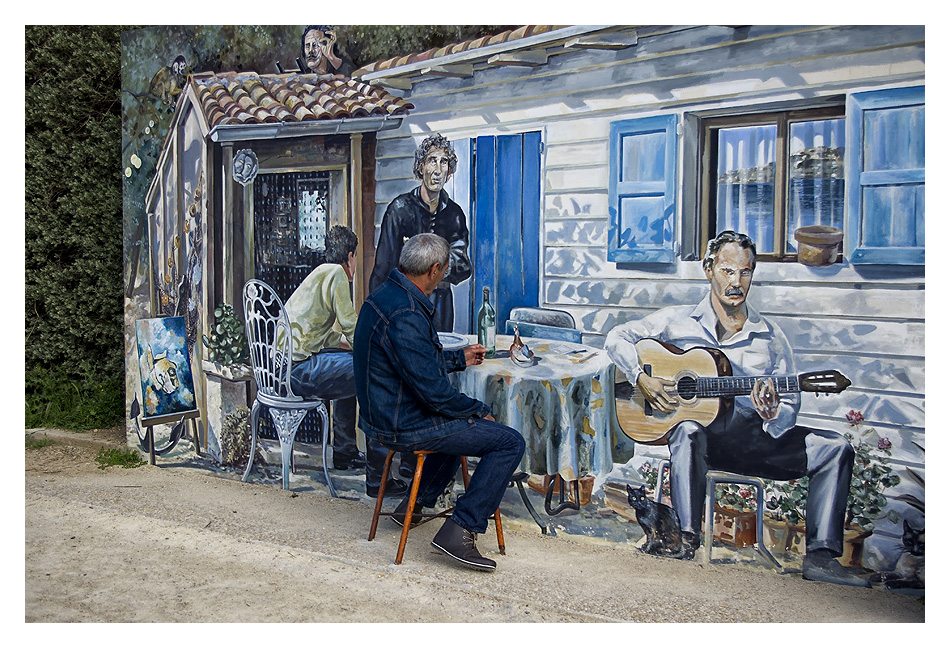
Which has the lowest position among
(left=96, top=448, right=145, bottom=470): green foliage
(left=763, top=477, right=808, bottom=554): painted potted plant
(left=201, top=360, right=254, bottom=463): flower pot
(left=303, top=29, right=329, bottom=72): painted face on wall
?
(left=96, top=448, right=145, bottom=470): green foliage

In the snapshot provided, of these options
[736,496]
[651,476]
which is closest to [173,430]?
[651,476]

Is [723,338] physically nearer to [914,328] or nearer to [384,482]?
[914,328]

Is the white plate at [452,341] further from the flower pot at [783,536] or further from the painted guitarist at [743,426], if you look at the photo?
the flower pot at [783,536]

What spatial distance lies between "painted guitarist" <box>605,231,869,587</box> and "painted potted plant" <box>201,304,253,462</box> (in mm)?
2955

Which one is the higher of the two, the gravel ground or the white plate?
the white plate

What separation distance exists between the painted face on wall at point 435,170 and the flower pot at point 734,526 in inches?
103

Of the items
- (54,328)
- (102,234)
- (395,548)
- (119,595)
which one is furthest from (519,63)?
(54,328)

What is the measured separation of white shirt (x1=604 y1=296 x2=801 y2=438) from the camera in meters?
4.42

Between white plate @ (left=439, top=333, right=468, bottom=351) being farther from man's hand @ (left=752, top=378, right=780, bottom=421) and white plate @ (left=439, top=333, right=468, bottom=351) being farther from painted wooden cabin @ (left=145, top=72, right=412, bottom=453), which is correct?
man's hand @ (left=752, top=378, right=780, bottom=421)

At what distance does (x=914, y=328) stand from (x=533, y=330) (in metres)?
2.10

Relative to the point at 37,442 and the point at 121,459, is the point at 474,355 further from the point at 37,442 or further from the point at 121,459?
the point at 37,442

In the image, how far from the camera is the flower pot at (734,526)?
14.9 feet

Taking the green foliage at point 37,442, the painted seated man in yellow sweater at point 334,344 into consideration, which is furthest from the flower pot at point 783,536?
the green foliage at point 37,442

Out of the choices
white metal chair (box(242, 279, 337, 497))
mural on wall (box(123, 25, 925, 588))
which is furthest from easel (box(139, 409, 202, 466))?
mural on wall (box(123, 25, 925, 588))
